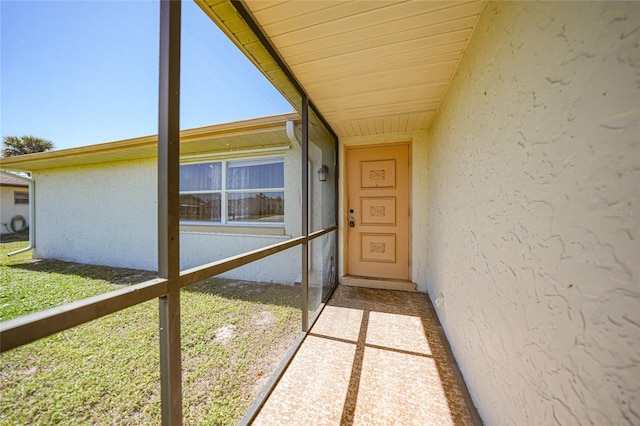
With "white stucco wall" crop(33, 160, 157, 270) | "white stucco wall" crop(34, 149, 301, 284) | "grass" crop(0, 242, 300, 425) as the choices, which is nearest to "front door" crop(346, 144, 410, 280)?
"white stucco wall" crop(34, 149, 301, 284)

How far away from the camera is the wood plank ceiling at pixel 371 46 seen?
47.4 inches

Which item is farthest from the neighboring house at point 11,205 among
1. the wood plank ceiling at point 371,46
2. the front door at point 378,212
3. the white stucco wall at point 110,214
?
the front door at point 378,212

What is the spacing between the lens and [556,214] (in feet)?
2.31

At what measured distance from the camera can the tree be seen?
1.01 metres

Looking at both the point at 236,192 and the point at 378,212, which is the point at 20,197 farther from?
the point at 378,212

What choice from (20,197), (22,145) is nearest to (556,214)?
(22,145)

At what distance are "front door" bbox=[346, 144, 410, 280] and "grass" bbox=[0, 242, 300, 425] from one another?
4.61 feet

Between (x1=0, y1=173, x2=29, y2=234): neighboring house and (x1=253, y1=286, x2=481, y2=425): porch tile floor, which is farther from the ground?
(x1=0, y1=173, x2=29, y2=234): neighboring house

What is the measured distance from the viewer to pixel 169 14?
759mm

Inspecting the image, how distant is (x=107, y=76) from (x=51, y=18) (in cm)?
27

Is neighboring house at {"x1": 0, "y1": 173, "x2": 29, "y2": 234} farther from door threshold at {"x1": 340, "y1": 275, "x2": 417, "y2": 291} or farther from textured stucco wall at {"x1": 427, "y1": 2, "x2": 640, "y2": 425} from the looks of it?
door threshold at {"x1": 340, "y1": 275, "x2": 417, "y2": 291}

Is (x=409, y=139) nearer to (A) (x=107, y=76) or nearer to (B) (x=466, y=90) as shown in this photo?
(B) (x=466, y=90)

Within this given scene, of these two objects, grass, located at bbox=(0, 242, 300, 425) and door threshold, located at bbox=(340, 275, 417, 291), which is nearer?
grass, located at bbox=(0, 242, 300, 425)

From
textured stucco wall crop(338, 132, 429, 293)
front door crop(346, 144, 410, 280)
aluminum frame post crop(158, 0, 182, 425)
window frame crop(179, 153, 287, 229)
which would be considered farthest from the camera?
window frame crop(179, 153, 287, 229)
